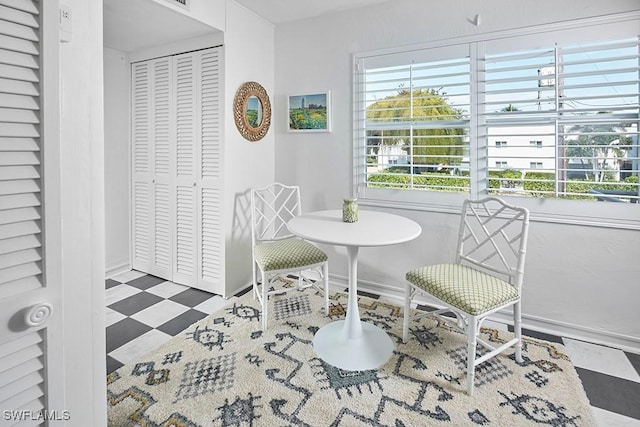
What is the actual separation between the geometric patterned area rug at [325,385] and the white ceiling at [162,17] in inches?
88.9

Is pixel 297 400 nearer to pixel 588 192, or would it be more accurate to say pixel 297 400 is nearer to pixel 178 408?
pixel 178 408

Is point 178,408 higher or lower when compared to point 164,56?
lower

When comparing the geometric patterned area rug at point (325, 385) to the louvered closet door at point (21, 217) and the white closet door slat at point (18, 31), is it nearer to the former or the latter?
the louvered closet door at point (21, 217)

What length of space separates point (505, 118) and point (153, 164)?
3070mm

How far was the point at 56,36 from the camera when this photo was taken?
0.90 metres

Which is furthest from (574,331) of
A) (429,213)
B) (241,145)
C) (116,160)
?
(116,160)

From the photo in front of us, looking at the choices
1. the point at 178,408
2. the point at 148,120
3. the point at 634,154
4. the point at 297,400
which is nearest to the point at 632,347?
the point at 634,154

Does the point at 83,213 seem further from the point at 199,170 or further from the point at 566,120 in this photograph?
the point at 566,120

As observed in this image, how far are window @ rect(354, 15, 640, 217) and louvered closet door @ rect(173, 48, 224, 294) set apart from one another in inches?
48.9

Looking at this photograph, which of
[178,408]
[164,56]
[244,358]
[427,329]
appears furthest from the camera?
[164,56]

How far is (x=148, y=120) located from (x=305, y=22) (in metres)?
1.75

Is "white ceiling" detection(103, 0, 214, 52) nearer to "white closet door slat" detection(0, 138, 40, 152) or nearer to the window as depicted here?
the window

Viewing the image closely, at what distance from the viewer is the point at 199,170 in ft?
9.95

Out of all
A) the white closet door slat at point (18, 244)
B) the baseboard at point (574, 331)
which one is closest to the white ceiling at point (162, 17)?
the white closet door slat at point (18, 244)
